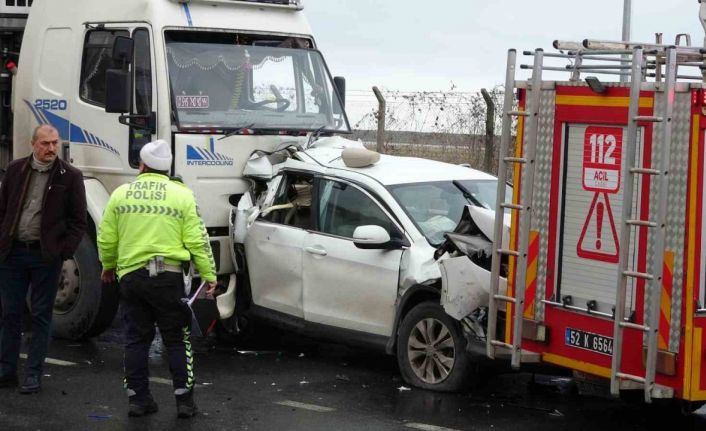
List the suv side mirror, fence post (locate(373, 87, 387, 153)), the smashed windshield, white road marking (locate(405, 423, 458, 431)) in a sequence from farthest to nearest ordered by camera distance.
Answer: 1. fence post (locate(373, 87, 387, 153))
2. the smashed windshield
3. the suv side mirror
4. white road marking (locate(405, 423, 458, 431))

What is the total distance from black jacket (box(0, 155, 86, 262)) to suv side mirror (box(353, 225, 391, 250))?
6.72ft

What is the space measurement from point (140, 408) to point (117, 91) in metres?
3.46

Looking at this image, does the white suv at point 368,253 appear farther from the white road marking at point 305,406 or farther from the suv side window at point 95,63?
the suv side window at point 95,63

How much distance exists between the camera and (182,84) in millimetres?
11797

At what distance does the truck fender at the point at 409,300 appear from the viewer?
9867mm

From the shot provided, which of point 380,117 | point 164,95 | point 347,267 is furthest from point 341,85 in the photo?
point 380,117

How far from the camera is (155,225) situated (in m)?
8.79

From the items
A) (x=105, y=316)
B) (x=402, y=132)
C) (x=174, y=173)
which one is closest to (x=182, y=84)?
(x=174, y=173)

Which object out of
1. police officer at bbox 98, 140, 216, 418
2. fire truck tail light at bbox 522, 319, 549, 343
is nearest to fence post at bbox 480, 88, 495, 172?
fire truck tail light at bbox 522, 319, 549, 343

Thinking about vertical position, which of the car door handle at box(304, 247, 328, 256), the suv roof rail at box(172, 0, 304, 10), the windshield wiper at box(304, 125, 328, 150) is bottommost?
the car door handle at box(304, 247, 328, 256)

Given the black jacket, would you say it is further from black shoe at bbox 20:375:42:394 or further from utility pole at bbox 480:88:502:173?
utility pole at bbox 480:88:502:173

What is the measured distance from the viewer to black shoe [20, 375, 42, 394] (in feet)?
31.6

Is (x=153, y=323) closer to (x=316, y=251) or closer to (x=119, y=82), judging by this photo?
(x=316, y=251)

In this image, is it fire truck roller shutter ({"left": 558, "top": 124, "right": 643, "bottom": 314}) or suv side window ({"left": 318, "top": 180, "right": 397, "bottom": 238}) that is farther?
suv side window ({"left": 318, "top": 180, "right": 397, "bottom": 238})
